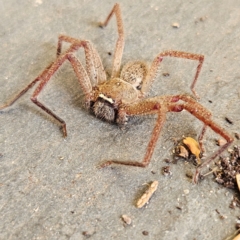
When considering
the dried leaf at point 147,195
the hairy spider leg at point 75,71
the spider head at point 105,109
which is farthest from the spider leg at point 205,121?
the hairy spider leg at point 75,71

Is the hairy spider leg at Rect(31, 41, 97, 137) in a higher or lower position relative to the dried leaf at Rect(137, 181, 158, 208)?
higher

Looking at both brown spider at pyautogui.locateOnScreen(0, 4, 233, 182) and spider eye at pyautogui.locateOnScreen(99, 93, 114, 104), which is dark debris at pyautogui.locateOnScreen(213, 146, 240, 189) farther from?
spider eye at pyautogui.locateOnScreen(99, 93, 114, 104)

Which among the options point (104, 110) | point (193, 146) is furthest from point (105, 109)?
point (193, 146)

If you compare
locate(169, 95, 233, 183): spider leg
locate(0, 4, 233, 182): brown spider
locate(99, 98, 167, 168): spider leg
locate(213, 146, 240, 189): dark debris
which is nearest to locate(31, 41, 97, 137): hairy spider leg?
locate(0, 4, 233, 182): brown spider

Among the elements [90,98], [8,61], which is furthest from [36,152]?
[8,61]

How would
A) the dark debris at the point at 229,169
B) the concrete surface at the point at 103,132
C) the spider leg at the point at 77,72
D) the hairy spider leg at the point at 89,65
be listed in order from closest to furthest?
1. the concrete surface at the point at 103,132
2. the dark debris at the point at 229,169
3. the spider leg at the point at 77,72
4. the hairy spider leg at the point at 89,65

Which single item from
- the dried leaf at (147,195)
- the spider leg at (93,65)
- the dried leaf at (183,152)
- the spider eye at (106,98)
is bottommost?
the dried leaf at (147,195)

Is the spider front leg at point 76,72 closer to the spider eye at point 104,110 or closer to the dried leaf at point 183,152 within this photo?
the spider eye at point 104,110
